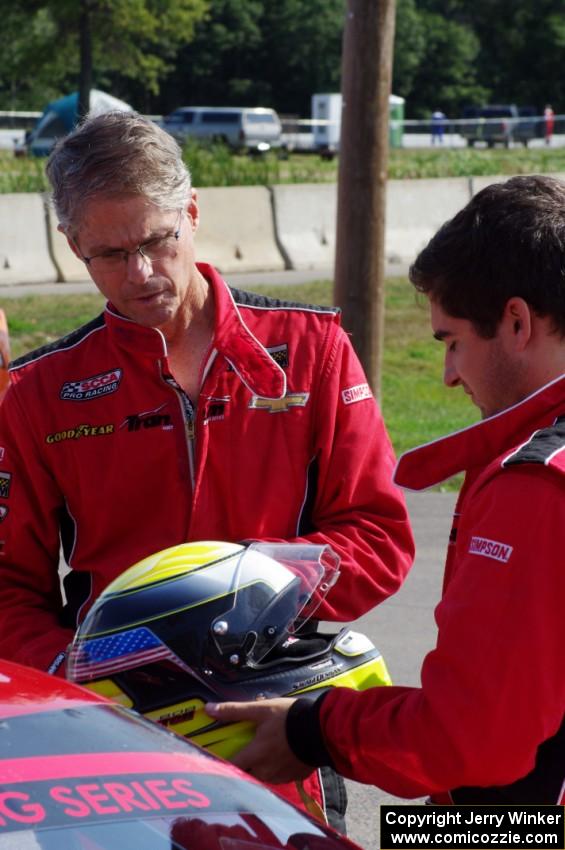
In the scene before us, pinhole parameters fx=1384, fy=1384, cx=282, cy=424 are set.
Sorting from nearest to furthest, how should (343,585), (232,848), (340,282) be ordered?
(232,848) < (343,585) < (340,282)

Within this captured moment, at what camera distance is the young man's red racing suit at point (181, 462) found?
120 inches

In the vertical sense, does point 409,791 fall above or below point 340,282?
above

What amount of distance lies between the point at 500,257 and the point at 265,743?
0.91m

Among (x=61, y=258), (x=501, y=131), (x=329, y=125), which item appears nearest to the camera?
(x=61, y=258)

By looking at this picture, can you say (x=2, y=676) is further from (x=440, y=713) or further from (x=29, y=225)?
(x=29, y=225)

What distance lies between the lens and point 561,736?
2.19 meters

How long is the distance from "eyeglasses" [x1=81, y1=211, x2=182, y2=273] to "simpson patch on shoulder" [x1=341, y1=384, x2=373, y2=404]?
50cm

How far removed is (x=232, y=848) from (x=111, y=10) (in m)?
47.3

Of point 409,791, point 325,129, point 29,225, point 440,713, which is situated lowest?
point 325,129

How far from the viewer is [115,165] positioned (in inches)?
118

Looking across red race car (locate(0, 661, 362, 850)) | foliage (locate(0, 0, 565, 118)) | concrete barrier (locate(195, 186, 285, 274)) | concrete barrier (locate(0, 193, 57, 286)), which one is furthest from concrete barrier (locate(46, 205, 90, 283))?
foliage (locate(0, 0, 565, 118))

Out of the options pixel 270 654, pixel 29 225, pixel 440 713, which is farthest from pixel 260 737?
pixel 29 225

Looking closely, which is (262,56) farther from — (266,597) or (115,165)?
(266,597)

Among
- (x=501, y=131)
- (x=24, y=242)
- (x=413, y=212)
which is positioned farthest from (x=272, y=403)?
(x=501, y=131)
